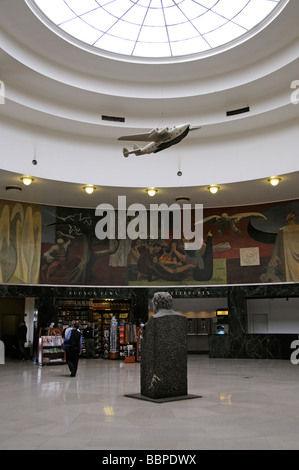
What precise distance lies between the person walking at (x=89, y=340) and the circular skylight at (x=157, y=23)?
13.5 m

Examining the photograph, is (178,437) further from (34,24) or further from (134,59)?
(134,59)

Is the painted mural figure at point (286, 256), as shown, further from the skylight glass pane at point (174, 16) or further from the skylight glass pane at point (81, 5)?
the skylight glass pane at point (81, 5)

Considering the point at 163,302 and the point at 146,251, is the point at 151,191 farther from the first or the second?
the point at 163,302

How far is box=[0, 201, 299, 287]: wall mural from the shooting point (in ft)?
74.5

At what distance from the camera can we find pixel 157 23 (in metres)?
19.0

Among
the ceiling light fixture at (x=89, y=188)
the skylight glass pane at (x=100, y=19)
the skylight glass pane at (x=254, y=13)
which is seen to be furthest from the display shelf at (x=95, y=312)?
the skylight glass pane at (x=254, y=13)

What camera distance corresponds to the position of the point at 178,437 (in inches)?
286

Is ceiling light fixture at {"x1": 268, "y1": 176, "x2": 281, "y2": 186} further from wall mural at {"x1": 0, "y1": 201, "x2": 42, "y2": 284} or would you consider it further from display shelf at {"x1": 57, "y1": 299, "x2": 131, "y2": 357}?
wall mural at {"x1": 0, "y1": 201, "x2": 42, "y2": 284}

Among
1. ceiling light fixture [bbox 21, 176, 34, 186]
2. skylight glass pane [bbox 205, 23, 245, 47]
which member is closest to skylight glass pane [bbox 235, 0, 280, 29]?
skylight glass pane [bbox 205, 23, 245, 47]

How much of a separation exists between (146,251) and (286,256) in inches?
295

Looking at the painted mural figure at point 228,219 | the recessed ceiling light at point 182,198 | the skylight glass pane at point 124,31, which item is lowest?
the painted mural figure at point 228,219

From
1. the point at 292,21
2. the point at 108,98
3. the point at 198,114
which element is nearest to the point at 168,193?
the point at 198,114

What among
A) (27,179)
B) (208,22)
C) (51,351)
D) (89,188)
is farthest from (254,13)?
(51,351)

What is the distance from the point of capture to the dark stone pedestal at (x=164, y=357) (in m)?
10.6
